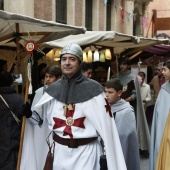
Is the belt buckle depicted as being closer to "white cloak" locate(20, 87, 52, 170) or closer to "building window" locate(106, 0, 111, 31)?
"white cloak" locate(20, 87, 52, 170)

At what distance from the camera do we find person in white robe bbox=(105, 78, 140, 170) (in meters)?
4.60

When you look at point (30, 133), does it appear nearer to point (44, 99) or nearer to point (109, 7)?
point (44, 99)

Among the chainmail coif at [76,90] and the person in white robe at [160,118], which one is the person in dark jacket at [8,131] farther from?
the person in white robe at [160,118]

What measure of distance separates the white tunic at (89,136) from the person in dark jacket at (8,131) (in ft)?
2.06

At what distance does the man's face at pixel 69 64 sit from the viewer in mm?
3654

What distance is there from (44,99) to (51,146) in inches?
20.4

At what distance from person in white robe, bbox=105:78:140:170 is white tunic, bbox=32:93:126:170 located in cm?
88

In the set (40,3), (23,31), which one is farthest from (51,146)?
(40,3)

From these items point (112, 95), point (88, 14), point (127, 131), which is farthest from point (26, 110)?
point (88, 14)

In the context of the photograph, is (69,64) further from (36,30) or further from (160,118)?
(36,30)

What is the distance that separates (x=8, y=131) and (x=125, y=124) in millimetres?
1467

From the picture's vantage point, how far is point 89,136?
3602 mm

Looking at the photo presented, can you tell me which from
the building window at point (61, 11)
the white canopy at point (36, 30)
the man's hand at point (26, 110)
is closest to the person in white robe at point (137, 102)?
the white canopy at point (36, 30)

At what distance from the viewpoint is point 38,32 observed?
228 inches
